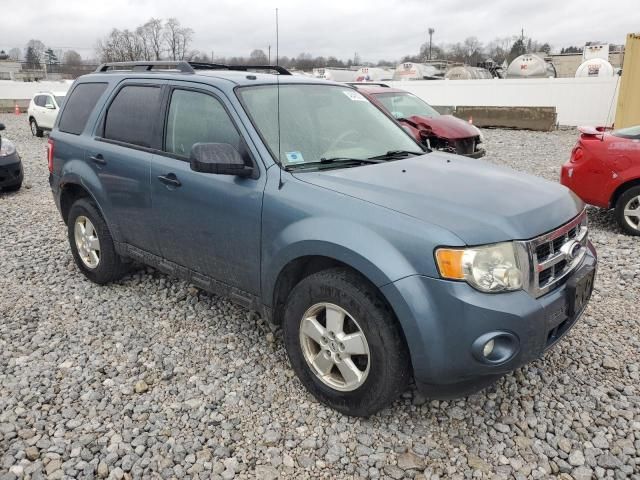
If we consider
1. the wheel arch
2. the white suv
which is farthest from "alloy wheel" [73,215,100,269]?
the white suv

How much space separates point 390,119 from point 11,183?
740 centimetres

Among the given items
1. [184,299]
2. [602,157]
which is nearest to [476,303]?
[184,299]

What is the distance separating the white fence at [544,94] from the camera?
19.7 meters

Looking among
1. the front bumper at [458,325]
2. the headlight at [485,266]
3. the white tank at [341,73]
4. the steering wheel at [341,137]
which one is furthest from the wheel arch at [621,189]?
the white tank at [341,73]

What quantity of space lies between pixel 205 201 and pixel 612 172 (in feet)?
16.7

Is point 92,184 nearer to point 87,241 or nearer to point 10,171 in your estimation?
point 87,241

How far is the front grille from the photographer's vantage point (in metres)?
2.64

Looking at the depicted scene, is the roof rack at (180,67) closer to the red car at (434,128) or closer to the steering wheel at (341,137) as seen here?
the steering wheel at (341,137)

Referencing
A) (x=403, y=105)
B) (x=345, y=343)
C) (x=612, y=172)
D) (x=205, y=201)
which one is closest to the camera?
(x=345, y=343)

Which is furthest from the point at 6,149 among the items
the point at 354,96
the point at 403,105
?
the point at 403,105

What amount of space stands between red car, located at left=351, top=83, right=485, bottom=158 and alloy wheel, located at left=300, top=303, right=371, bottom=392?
22.9 feet

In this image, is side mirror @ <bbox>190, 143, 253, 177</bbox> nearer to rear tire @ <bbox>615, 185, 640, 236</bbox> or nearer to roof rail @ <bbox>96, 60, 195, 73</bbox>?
roof rail @ <bbox>96, 60, 195, 73</bbox>

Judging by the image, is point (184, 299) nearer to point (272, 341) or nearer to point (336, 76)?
point (272, 341)

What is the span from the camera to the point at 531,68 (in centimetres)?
3225
